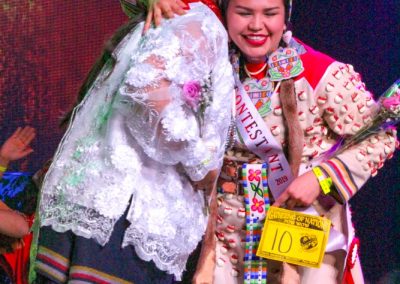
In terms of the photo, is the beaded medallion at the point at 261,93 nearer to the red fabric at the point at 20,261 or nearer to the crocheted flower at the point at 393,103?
the crocheted flower at the point at 393,103

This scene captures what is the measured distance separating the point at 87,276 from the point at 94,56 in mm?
1774

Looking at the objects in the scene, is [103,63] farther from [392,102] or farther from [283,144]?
[392,102]

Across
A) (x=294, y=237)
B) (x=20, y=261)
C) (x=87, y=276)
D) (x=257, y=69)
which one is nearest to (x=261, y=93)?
(x=257, y=69)

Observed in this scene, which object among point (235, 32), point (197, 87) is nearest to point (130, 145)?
point (197, 87)

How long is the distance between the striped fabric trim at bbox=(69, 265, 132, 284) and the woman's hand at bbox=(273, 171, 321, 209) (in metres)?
0.62

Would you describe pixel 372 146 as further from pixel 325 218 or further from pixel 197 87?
pixel 197 87

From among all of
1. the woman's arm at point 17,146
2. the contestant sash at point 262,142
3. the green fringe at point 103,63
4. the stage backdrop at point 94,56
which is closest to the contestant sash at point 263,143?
the contestant sash at point 262,142

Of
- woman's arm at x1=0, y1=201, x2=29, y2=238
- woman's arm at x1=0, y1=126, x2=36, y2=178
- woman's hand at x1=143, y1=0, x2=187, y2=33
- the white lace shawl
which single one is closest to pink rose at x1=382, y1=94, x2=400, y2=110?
the white lace shawl

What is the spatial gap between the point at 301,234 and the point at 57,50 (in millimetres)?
1657

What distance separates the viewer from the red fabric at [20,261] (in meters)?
2.89

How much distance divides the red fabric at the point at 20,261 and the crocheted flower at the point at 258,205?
0.90 metres

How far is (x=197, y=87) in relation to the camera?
73.4 inches

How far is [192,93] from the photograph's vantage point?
1852mm

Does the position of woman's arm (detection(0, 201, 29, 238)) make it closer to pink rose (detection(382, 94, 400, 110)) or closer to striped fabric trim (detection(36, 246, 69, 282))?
striped fabric trim (detection(36, 246, 69, 282))
